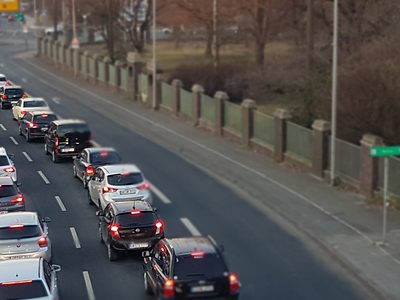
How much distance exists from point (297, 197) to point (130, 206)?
1130 cm

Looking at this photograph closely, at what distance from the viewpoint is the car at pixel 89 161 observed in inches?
699

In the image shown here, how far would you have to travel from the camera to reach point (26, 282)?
16125 millimetres

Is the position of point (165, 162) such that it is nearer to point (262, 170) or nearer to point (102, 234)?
point (262, 170)

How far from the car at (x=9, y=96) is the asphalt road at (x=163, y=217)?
0.19 m

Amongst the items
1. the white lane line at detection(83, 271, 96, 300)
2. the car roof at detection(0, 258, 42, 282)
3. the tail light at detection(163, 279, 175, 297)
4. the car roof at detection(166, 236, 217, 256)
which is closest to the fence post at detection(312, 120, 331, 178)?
the white lane line at detection(83, 271, 96, 300)

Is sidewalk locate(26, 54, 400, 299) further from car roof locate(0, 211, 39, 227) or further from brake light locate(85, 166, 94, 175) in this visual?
car roof locate(0, 211, 39, 227)

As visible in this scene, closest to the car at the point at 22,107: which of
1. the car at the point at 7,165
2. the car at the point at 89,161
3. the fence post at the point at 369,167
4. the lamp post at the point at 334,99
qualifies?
the car at the point at 7,165

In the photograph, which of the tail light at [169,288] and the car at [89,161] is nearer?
the tail light at [169,288]

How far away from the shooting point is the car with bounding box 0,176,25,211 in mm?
20922

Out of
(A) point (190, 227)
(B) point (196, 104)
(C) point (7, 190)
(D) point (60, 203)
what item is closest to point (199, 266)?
(D) point (60, 203)

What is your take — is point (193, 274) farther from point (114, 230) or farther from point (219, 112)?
point (219, 112)

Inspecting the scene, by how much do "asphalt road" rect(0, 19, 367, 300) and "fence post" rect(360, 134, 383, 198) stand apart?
508 centimetres

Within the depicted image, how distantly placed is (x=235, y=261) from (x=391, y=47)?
59.8 feet

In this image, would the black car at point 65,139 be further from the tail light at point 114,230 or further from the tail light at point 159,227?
the tail light at point 159,227
